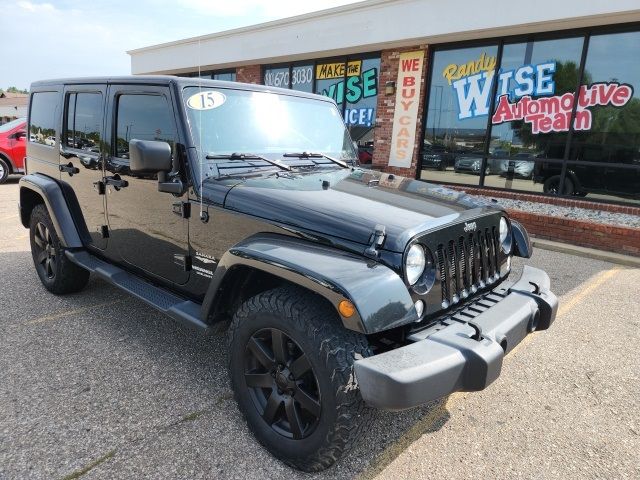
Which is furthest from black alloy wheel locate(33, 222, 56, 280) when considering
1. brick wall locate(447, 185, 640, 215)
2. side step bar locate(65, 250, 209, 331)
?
brick wall locate(447, 185, 640, 215)

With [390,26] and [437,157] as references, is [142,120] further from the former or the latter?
[437,157]

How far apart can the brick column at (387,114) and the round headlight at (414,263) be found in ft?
26.6

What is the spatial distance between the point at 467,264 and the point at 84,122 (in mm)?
3174

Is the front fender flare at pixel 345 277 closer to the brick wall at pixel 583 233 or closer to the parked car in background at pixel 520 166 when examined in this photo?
the brick wall at pixel 583 233

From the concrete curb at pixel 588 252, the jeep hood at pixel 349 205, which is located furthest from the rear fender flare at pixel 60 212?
the concrete curb at pixel 588 252

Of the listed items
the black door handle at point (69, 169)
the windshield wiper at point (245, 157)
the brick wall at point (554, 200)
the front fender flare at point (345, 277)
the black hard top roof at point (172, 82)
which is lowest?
the brick wall at point (554, 200)

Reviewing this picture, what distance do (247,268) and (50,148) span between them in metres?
2.89

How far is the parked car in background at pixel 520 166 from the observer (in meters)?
8.91

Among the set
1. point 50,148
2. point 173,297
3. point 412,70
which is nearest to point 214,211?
point 173,297

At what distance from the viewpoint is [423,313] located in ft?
7.19

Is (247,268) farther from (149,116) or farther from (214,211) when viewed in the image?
(149,116)

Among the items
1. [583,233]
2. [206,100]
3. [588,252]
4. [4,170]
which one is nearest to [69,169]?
[206,100]

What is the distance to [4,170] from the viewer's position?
11.8m

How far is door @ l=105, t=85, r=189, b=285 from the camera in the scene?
9.72 ft
